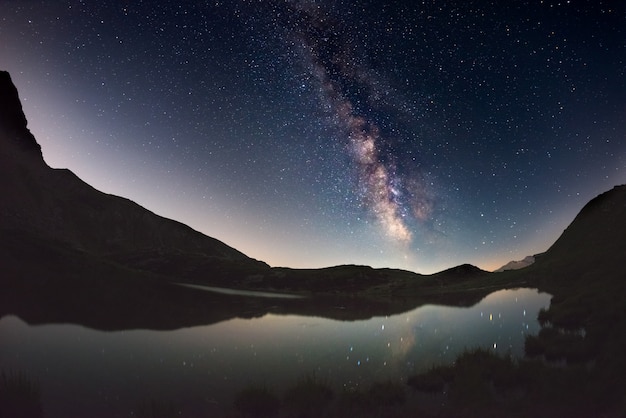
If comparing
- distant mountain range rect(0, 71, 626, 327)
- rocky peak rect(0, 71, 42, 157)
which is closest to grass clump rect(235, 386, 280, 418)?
distant mountain range rect(0, 71, 626, 327)

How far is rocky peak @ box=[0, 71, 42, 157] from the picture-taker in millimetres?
151375

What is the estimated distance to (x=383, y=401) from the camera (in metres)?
13.1

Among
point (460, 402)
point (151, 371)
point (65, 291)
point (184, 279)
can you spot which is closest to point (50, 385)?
point (151, 371)

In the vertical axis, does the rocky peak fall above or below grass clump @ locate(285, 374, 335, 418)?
above

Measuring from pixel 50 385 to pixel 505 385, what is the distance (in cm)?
2298

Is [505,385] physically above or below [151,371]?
above

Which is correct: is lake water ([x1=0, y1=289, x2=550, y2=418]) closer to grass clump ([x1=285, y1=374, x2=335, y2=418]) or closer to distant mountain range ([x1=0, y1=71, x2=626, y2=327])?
grass clump ([x1=285, y1=374, x2=335, y2=418])

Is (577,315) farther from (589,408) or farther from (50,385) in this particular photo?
(50,385)

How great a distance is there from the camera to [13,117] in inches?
6280

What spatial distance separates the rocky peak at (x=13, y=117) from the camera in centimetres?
15138

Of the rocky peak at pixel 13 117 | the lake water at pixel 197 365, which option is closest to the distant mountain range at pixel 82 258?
the rocky peak at pixel 13 117

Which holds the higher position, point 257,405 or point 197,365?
point 257,405

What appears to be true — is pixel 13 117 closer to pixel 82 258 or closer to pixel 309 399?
pixel 82 258

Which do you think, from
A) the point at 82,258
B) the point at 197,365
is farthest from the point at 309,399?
the point at 82,258
